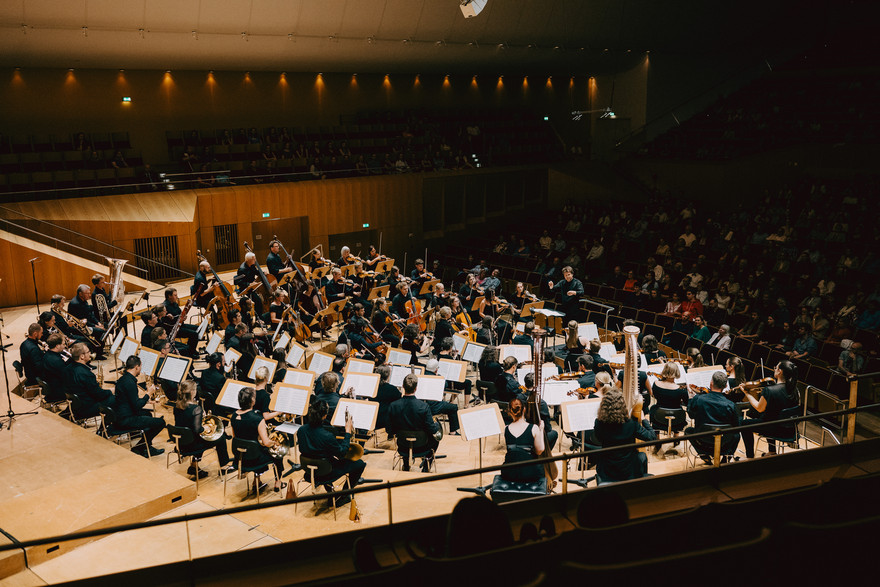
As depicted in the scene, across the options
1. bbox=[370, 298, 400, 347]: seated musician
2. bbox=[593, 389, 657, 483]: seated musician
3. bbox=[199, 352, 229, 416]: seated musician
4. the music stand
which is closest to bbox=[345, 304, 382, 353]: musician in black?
bbox=[370, 298, 400, 347]: seated musician

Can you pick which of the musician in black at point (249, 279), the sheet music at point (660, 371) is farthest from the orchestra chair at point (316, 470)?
the musician in black at point (249, 279)

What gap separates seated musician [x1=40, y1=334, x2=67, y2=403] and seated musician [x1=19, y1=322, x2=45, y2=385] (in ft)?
0.78

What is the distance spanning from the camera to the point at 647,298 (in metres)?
13.9

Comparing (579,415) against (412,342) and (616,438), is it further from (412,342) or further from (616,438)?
(412,342)

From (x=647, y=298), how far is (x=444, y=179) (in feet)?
28.5

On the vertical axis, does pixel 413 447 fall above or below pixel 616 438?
below

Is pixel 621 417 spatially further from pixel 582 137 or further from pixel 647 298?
pixel 582 137

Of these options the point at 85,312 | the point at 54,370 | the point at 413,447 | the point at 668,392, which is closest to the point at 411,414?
the point at 413,447

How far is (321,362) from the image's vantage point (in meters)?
9.00

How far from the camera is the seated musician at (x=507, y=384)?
823cm

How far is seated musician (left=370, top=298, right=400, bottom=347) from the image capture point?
36.7 feet

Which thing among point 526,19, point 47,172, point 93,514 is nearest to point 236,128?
point 47,172

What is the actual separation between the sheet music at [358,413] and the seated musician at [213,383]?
195 centimetres

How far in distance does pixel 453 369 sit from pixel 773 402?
3.80 metres
